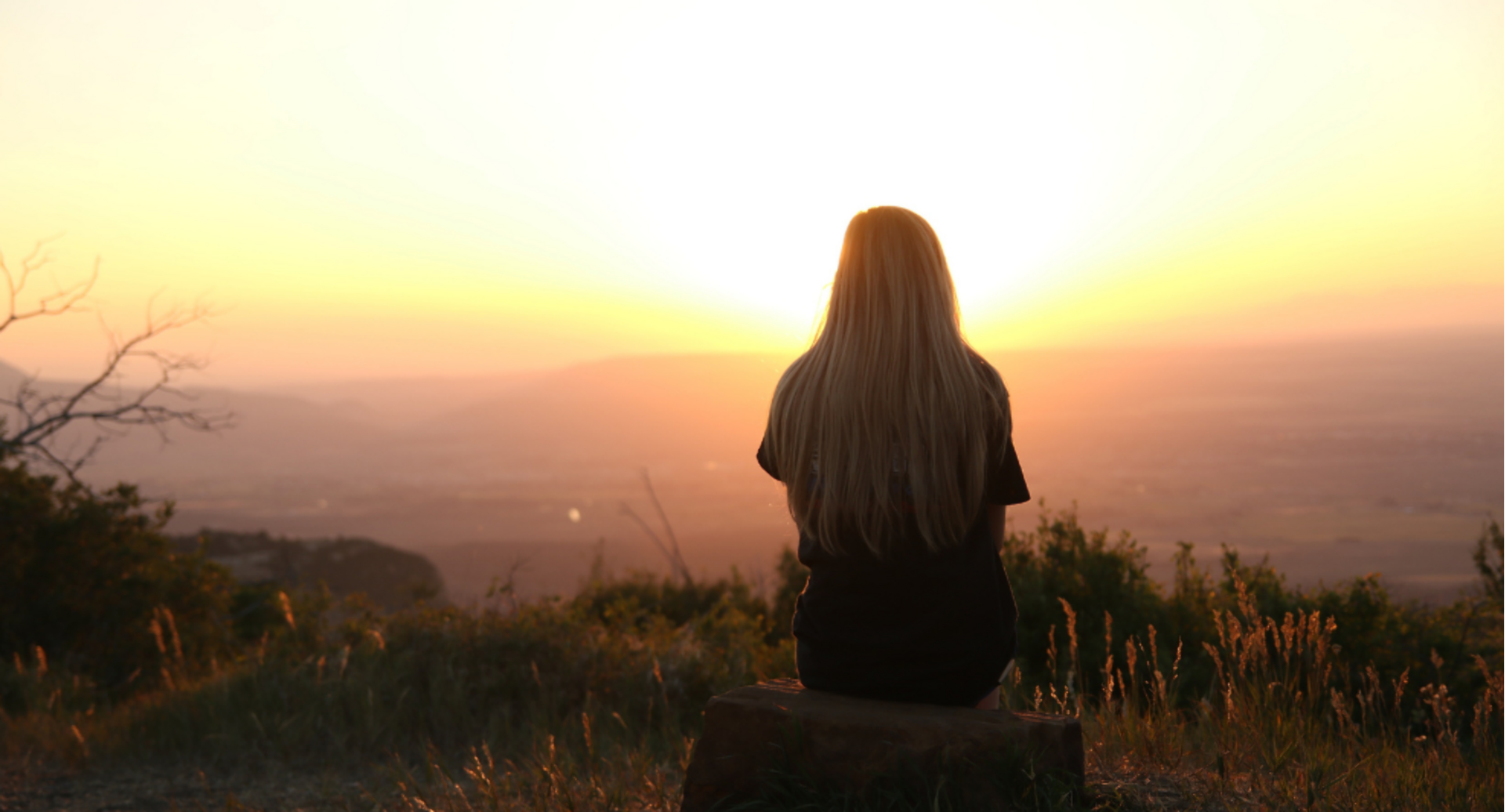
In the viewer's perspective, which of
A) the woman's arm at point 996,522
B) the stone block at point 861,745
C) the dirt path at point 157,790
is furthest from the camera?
the dirt path at point 157,790

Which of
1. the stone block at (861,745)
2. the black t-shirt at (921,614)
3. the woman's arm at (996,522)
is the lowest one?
the stone block at (861,745)

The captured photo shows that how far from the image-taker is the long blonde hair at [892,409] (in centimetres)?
269

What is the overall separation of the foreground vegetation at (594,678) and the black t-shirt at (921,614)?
95cm

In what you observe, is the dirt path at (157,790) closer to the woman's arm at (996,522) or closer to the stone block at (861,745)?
the stone block at (861,745)

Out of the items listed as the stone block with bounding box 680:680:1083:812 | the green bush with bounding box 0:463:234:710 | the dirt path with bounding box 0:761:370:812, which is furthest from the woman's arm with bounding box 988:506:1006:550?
the green bush with bounding box 0:463:234:710

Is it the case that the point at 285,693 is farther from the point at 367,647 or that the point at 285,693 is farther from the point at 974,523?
the point at 974,523

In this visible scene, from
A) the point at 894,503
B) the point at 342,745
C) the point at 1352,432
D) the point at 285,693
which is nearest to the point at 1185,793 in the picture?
the point at 894,503

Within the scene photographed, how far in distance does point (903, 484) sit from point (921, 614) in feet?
1.37

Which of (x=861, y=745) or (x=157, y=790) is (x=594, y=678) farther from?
(x=861, y=745)

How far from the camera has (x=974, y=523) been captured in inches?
109

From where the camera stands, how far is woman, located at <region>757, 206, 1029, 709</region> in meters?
2.70

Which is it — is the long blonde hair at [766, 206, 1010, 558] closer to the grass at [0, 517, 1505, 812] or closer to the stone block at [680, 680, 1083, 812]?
the stone block at [680, 680, 1083, 812]

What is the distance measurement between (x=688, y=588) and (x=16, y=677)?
20.9ft

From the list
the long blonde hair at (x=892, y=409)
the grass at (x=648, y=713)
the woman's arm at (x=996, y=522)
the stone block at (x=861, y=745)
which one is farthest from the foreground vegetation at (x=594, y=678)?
the long blonde hair at (x=892, y=409)
